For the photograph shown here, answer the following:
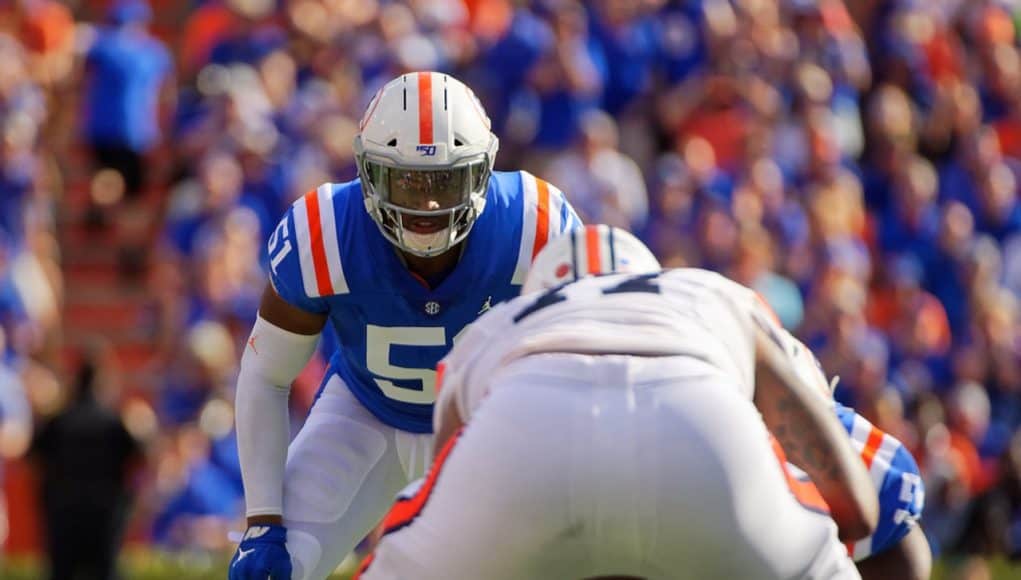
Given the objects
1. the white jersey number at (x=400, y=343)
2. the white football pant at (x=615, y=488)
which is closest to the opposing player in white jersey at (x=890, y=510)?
the white football pant at (x=615, y=488)

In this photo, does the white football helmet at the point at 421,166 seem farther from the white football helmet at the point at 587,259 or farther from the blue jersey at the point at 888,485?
the blue jersey at the point at 888,485

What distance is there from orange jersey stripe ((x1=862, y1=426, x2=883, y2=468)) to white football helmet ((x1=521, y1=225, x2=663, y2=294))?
852 millimetres

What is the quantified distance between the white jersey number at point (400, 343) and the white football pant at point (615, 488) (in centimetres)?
158

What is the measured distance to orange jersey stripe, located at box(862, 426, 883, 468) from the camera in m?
4.87

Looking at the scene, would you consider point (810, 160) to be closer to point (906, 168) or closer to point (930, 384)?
point (906, 168)

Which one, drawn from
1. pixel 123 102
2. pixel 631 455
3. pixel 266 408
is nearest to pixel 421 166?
pixel 266 408

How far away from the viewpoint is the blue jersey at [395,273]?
539 centimetres

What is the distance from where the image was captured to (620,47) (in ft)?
39.9

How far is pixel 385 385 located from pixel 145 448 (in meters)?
4.36

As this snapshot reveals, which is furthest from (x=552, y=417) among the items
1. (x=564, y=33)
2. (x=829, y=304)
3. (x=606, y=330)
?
(x=564, y=33)

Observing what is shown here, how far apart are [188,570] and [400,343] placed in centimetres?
286

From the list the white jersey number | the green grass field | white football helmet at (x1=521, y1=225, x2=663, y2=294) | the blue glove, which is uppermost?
white football helmet at (x1=521, y1=225, x2=663, y2=294)

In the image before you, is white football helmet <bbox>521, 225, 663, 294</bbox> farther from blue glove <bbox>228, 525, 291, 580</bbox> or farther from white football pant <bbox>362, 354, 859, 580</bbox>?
blue glove <bbox>228, 525, 291, 580</bbox>

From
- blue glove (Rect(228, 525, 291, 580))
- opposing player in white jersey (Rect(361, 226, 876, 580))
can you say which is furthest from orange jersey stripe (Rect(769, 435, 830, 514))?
blue glove (Rect(228, 525, 291, 580))
